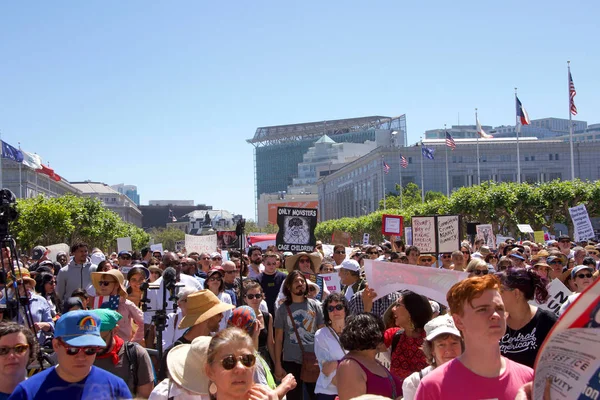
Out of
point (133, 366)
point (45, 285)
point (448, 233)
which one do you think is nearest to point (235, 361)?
point (133, 366)

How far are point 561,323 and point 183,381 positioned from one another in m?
2.60

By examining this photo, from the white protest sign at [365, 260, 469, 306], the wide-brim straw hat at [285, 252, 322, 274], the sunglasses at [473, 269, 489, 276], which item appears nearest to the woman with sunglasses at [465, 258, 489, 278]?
the sunglasses at [473, 269, 489, 276]

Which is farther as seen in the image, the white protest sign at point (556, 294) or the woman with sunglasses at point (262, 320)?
the white protest sign at point (556, 294)

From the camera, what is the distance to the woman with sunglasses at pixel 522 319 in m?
5.01

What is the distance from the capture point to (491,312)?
366 centimetres

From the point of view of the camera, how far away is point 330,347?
21.6 feet

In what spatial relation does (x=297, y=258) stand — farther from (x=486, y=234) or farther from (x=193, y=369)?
(x=486, y=234)

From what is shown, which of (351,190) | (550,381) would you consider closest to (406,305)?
(550,381)

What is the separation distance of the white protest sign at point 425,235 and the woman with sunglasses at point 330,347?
7.88 metres

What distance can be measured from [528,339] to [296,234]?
925cm

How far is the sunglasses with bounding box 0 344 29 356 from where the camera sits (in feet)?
15.1

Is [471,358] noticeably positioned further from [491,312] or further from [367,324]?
[367,324]

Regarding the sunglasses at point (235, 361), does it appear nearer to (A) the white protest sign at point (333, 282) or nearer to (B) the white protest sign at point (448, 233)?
(A) the white protest sign at point (333, 282)

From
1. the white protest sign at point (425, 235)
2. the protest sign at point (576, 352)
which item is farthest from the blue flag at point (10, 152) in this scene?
the protest sign at point (576, 352)
